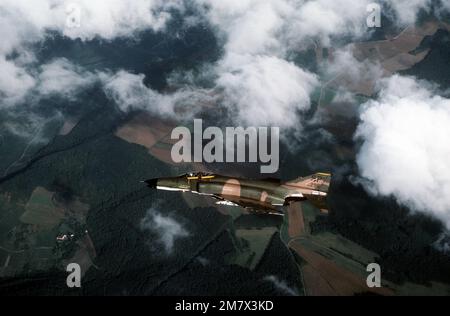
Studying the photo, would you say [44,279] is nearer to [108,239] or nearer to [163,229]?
[108,239]

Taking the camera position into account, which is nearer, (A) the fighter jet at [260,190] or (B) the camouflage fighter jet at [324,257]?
(A) the fighter jet at [260,190]

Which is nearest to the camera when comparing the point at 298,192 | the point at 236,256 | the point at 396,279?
the point at 298,192

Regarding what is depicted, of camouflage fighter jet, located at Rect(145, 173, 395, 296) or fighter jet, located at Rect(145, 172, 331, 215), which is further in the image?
camouflage fighter jet, located at Rect(145, 173, 395, 296)

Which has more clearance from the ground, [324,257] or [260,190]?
[324,257]

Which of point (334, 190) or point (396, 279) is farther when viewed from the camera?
point (334, 190)

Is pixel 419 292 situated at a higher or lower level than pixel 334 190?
lower

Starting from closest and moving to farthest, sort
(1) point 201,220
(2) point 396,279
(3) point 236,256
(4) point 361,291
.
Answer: (4) point 361,291 → (2) point 396,279 → (3) point 236,256 → (1) point 201,220

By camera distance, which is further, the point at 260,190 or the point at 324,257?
the point at 324,257

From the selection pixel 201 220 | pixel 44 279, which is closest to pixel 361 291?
pixel 201 220
